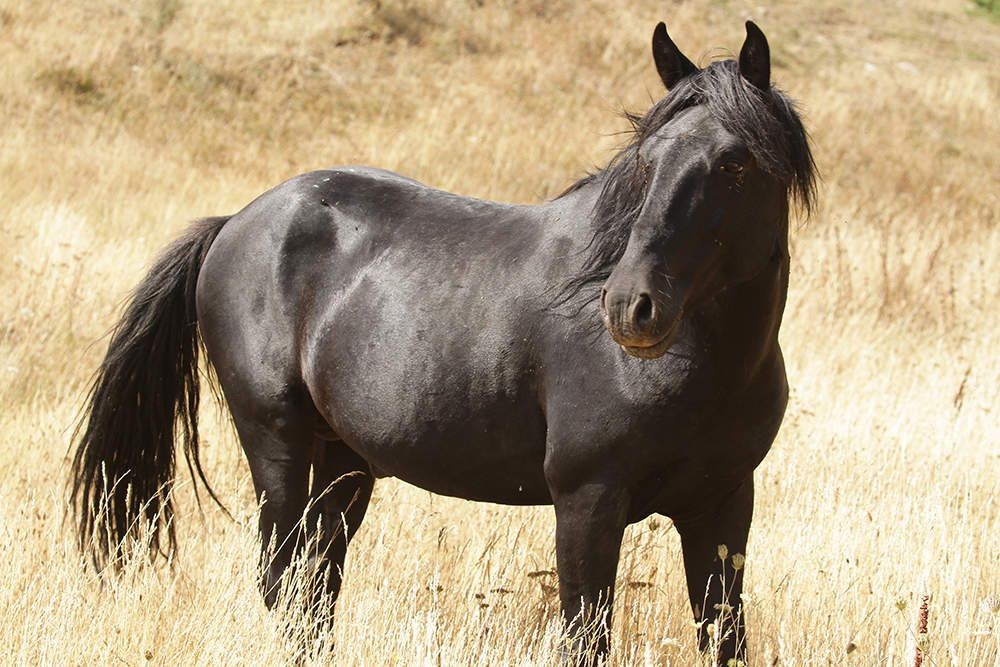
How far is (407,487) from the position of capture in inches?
215

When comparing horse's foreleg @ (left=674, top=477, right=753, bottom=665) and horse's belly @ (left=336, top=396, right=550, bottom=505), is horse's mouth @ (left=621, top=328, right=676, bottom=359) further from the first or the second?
horse's foreleg @ (left=674, top=477, right=753, bottom=665)

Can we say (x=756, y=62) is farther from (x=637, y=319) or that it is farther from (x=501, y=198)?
(x=501, y=198)

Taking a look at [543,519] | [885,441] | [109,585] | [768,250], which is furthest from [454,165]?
[768,250]

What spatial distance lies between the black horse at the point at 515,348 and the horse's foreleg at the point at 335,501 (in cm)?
1

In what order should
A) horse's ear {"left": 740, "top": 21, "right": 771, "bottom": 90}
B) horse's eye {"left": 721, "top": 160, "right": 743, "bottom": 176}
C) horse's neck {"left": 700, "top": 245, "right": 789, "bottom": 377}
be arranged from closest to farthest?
horse's eye {"left": 721, "top": 160, "right": 743, "bottom": 176} → horse's ear {"left": 740, "top": 21, "right": 771, "bottom": 90} → horse's neck {"left": 700, "top": 245, "right": 789, "bottom": 377}

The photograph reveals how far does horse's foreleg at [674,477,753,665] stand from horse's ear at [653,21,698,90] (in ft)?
3.77

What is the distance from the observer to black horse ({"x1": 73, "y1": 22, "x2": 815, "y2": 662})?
2740 millimetres

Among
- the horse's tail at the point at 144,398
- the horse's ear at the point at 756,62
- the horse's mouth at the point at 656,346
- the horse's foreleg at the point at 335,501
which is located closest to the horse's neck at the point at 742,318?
the horse's mouth at the point at 656,346

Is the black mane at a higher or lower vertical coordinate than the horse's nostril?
higher

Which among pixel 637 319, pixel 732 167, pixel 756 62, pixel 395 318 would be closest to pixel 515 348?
pixel 395 318

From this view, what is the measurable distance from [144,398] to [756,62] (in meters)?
2.64

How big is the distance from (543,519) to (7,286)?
5.06 meters

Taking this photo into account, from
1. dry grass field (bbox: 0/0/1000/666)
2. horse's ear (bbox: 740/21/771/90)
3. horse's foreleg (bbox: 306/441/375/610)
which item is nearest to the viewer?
horse's ear (bbox: 740/21/771/90)

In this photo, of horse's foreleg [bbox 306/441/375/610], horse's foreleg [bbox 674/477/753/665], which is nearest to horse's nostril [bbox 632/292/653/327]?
horse's foreleg [bbox 674/477/753/665]
